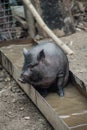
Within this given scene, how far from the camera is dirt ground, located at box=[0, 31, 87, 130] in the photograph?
4.48 meters

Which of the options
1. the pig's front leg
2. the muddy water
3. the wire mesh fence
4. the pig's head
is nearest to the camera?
the muddy water

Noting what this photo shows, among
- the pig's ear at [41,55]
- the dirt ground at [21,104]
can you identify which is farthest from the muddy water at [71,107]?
the pig's ear at [41,55]

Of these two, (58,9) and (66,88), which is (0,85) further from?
(58,9)

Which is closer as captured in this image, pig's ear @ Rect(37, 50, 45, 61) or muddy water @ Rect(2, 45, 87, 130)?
muddy water @ Rect(2, 45, 87, 130)

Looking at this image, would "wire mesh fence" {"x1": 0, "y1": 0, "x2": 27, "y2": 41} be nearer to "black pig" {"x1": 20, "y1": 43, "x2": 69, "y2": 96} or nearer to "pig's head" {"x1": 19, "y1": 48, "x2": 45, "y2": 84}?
"black pig" {"x1": 20, "y1": 43, "x2": 69, "y2": 96}

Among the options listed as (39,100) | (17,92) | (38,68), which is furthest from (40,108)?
(17,92)

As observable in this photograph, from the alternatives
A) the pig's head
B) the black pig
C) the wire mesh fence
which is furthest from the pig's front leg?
the wire mesh fence

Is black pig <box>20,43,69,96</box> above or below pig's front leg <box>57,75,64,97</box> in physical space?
above

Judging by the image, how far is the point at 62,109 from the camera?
14.6 ft

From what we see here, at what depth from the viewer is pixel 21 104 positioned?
4.96m

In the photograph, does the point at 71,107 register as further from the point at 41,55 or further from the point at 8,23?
the point at 8,23

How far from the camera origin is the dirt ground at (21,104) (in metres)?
4.48

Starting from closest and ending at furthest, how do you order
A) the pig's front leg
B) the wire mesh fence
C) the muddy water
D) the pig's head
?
the muddy water → the pig's head → the pig's front leg → the wire mesh fence

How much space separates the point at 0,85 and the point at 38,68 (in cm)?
120
